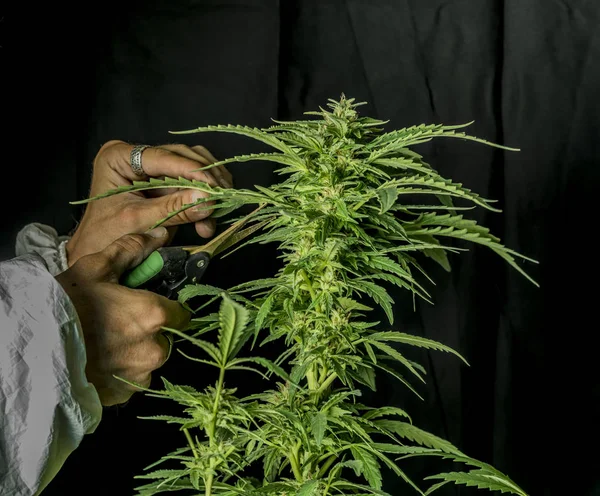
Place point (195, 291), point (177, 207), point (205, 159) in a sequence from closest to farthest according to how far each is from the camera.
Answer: point (195, 291) < point (177, 207) < point (205, 159)

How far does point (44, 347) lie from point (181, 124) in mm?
758

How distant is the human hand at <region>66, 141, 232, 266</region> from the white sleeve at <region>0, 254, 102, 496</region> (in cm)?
27

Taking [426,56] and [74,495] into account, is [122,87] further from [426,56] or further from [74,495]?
[74,495]

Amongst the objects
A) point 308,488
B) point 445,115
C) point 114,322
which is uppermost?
point 445,115

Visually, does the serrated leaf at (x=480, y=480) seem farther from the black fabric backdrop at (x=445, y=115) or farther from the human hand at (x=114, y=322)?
the black fabric backdrop at (x=445, y=115)

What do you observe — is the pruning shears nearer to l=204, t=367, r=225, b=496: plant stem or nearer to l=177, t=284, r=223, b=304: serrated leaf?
l=177, t=284, r=223, b=304: serrated leaf

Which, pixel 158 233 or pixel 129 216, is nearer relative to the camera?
pixel 158 233

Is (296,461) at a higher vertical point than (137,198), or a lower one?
lower

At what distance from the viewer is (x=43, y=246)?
1.27 m

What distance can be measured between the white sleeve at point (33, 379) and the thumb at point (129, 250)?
14cm

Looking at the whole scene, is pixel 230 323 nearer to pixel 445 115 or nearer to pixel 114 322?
pixel 114 322

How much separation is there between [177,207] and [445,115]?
1.96ft

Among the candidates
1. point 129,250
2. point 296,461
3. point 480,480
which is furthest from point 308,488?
point 129,250

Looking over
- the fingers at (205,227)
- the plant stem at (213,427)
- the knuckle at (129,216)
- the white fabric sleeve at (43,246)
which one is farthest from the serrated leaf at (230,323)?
the white fabric sleeve at (43,246)
